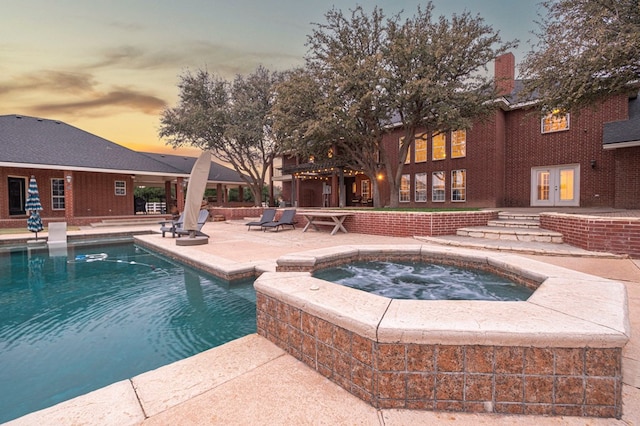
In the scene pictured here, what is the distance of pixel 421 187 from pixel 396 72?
8.47 meters

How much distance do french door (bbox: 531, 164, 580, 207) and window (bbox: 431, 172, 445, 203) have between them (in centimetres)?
449

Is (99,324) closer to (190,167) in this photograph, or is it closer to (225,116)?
(225,116)

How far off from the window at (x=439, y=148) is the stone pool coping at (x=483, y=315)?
629 inches

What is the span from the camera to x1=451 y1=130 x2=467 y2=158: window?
16.8m

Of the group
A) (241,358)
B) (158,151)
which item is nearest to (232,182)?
(158,151)

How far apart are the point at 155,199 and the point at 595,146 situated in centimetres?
3869

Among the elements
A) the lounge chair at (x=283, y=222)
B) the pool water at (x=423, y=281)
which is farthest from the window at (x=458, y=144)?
the pool water at (x=423, y=281)

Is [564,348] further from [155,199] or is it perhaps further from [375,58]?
[155,199]

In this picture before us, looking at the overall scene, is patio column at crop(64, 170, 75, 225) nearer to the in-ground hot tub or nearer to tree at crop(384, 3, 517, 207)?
tree at crop(384, 3, 517, 207)

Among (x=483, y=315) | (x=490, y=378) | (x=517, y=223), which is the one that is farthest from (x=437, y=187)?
(x=490, y=378)

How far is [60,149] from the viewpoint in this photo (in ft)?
Result: 56.9

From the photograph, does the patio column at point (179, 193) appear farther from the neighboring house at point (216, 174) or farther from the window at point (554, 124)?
the window at point (554, 124)

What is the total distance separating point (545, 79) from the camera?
8.98 meters

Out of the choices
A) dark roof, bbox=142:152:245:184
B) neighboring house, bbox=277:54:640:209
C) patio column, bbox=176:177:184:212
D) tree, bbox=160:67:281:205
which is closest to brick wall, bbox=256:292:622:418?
neighboring house, bbox=277:54:640:209
